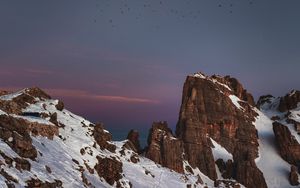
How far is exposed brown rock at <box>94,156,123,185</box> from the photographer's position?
84525mm

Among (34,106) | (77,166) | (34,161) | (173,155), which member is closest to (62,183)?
(34,161)

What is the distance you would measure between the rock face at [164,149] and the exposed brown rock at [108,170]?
83.0 meters

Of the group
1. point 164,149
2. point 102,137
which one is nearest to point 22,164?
point 102,137

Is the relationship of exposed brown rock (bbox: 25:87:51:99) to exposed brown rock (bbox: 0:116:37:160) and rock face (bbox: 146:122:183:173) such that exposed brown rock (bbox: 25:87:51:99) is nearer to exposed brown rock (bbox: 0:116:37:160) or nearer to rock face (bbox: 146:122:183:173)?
exposed brown rock (bbox: 0:116:37:160)

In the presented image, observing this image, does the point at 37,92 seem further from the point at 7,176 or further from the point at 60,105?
the point at 7,176

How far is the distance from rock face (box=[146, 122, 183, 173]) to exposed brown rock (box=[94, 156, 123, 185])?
272 feet

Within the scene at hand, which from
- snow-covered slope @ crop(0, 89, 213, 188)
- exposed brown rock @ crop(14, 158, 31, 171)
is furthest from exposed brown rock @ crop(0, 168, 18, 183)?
exposed brown rock @ crop(14, 158, 31, 171)

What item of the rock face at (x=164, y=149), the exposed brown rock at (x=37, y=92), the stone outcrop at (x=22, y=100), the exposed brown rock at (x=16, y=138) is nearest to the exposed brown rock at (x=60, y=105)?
the stone outcrop at (x=22, y=100)

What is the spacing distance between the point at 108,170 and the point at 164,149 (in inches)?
3579

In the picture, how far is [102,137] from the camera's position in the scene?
102375 mm

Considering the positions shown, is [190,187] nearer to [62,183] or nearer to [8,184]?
[62,183]

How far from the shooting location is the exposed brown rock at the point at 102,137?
3929 inches

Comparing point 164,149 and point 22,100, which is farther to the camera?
point 164,149

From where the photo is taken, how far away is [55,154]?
72.3 metres
